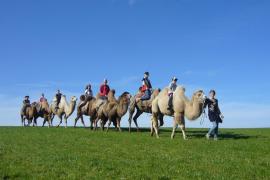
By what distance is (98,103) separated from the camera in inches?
1401

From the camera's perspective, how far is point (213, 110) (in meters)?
24.3

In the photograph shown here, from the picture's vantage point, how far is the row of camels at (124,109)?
81.8 ft

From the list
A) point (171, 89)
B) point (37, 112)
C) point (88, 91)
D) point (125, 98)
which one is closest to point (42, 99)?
point (37, 112)

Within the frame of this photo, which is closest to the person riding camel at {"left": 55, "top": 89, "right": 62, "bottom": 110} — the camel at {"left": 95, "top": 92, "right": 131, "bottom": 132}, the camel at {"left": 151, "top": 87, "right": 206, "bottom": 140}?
the camel at {"left": 95, "top": 92, "right": 131, "bottom": 132}

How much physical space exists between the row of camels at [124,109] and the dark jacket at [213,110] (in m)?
0.33

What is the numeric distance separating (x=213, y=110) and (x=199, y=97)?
104 cm

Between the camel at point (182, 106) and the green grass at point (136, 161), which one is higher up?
the camel at point (182, 106)

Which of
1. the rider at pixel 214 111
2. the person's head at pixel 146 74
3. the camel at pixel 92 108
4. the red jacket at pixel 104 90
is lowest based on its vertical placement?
the rider at pixel 214 111

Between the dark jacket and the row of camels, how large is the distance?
326mm

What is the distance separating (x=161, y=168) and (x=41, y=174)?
364 centimetres

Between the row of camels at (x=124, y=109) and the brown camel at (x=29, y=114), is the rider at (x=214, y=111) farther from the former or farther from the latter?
the brown camel at (x=29, y=114)

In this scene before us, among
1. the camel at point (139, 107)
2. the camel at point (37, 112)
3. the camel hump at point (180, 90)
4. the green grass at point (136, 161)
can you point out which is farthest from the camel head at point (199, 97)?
the camel at point (37, 112)

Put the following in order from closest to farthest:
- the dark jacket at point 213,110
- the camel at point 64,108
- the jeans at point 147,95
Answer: the dark jacket at point 213,110 < the jeans at point 147,95 < the camel at point 64,108

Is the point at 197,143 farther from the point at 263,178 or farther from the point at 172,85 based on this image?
the point at 263,178
